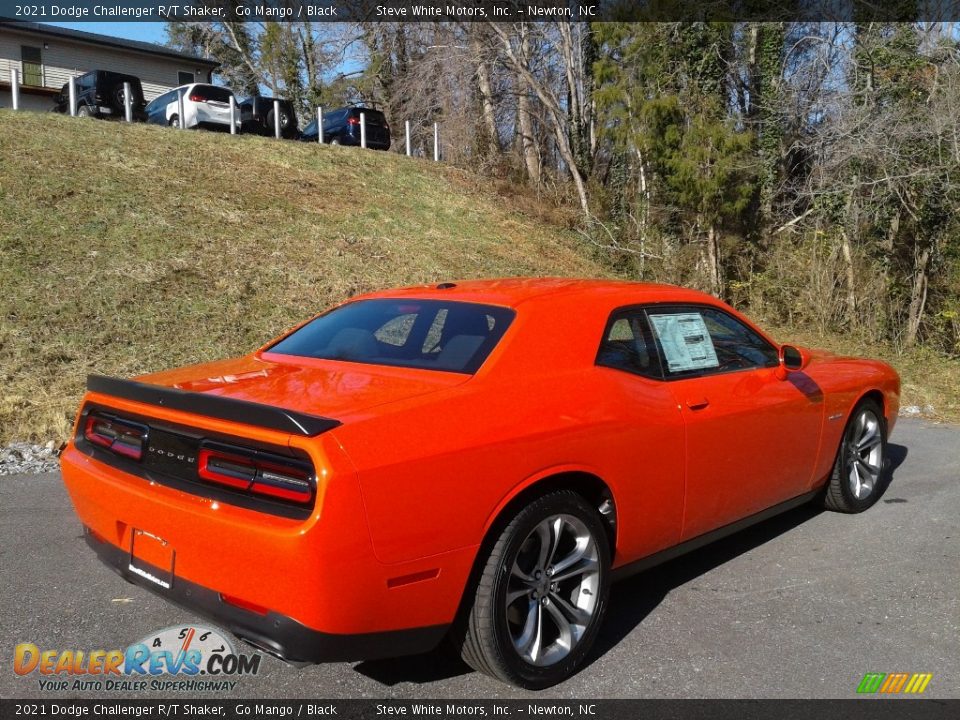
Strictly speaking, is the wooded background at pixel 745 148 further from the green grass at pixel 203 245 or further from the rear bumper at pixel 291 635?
the rear bumper at pixel 291 635

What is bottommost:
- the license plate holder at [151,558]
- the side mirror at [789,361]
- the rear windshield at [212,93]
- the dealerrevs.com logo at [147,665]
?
the dealerrevs.com logo at [147,665]

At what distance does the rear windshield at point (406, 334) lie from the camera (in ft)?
11.5

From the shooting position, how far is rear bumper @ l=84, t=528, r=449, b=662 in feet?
8.68

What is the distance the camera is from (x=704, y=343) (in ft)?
14.0

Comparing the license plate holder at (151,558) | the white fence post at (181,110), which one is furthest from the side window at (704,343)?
the white fence post at (181,110)

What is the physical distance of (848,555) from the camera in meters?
4.67

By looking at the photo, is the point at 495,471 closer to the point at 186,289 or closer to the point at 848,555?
the point at 848,555

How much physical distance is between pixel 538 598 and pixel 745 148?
14.8 metres

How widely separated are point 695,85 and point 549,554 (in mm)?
15374

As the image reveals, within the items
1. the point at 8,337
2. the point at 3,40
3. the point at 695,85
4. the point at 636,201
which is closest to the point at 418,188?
the point at 636,201

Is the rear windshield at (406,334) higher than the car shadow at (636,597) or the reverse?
higher

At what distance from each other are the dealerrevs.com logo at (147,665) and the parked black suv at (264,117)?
2093cm

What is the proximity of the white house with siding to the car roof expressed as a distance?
3341 centimetres

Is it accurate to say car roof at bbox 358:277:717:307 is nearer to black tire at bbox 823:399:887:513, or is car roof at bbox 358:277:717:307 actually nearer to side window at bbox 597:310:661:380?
side window at bbox 597:310:661:380
